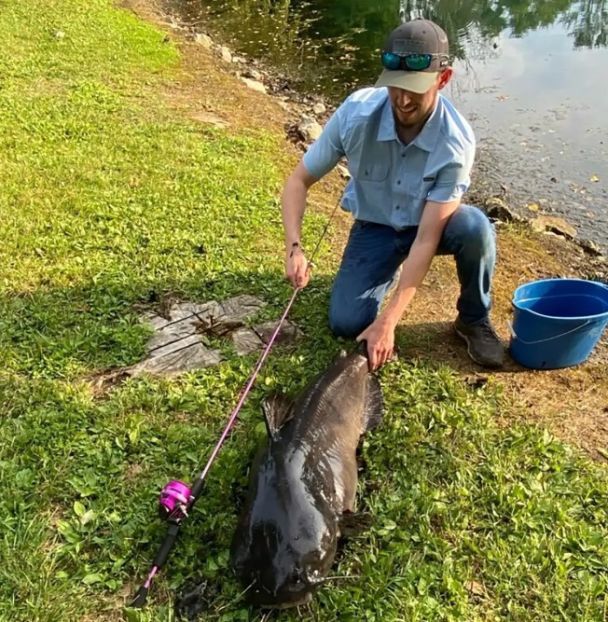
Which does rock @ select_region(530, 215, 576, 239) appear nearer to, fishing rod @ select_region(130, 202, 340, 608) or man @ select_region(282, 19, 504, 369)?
man @ select_region(282, 19, 504, 369)

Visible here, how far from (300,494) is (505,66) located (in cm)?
1159

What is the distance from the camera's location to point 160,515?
9.64 ft

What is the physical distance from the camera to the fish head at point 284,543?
2539 millimetres

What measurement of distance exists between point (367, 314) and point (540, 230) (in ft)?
9.97

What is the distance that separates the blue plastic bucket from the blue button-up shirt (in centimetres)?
84

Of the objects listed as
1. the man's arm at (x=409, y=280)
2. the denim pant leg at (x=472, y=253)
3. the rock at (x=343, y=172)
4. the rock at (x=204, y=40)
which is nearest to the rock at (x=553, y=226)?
the rock at (x=343, y=172)

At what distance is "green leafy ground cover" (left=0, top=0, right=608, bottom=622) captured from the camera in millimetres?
2750

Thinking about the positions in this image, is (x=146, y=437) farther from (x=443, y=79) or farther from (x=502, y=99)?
(x=502, y=99)

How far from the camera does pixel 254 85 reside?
10.7 meters

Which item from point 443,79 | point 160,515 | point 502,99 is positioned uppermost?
point 443,79

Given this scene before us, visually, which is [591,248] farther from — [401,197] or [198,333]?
[198,333]

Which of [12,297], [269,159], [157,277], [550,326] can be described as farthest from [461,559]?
[269,159]

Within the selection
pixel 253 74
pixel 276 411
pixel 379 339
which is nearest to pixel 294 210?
pixel 379 339

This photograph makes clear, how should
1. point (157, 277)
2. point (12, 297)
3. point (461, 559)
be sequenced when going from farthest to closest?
point (157, 277)
point (12, 297)
point (461, 559)
